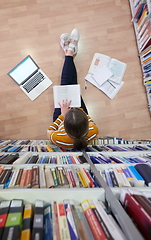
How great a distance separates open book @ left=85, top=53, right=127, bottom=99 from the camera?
1825 millimetres

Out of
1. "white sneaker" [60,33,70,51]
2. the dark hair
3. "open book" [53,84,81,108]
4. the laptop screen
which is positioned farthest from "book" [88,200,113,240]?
"white sneaker" [60,33,70,51]

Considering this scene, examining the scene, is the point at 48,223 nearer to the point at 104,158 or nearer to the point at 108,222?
the point at 108,222

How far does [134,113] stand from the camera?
1.88 meters

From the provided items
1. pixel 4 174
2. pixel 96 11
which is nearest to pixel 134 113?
pixel 96 11

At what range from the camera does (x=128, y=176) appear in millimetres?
750

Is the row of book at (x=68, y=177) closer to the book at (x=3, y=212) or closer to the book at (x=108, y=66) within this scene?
the book at (x=3, y=212)

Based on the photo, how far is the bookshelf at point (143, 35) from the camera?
1.54 m

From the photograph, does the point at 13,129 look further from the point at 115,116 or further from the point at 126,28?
the point at 126,28

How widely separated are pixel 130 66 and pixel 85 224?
180 cm

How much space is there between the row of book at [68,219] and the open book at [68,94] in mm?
1164

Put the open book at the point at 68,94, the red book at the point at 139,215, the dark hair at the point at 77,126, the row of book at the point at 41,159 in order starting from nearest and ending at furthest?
the red book at the point at 139,215, the row of book at the point at 41,159, the dark hair at the point at 77,126, the open book at the point at 68,94

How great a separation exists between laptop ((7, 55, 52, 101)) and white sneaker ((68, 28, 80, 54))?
0.44 metres

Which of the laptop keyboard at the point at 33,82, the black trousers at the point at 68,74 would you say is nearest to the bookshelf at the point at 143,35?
the black trousers at the point at 68,74

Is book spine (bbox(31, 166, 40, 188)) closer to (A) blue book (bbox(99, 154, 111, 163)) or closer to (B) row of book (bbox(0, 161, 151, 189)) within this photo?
(B) row of book (bbox(0, 161, 151, 189))
